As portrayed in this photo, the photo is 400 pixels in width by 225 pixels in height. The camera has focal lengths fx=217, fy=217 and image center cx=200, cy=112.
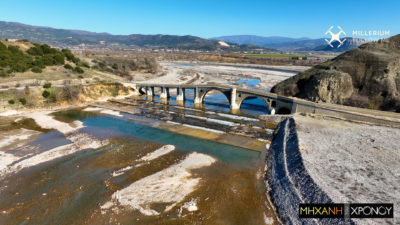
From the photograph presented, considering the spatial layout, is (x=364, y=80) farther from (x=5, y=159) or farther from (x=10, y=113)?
(x=10, y=113)

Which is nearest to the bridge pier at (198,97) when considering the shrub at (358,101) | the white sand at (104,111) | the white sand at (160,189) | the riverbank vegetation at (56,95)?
the white sand at (104,111)

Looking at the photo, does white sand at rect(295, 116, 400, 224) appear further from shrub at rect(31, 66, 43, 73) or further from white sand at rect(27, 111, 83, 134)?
shrub at rect(31, 66, 43, 73)

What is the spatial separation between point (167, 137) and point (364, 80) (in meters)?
53.3

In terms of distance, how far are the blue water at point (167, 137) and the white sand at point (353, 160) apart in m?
9.49

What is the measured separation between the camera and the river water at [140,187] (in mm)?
22922

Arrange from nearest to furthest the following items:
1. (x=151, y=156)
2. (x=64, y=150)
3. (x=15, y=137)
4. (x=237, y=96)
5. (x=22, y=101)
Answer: (x=151, y=156) → (x=64, y=150) → (x=15, y=137) → (x=22, y=101) → (x=237, y=96)

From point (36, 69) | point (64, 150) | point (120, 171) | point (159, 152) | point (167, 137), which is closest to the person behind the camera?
point (120, 171)

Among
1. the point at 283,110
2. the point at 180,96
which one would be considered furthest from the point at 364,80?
the point at 180,96

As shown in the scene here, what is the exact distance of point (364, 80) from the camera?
57125 millimetres

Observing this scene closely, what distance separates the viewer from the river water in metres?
22.9

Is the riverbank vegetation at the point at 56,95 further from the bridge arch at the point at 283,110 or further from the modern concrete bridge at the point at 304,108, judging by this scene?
the bridge arch at the point at 283,110

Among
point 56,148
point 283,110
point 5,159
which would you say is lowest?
point 5,159

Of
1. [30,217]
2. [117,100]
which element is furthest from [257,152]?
[117,100]

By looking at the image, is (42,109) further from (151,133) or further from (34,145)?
(151,133)
